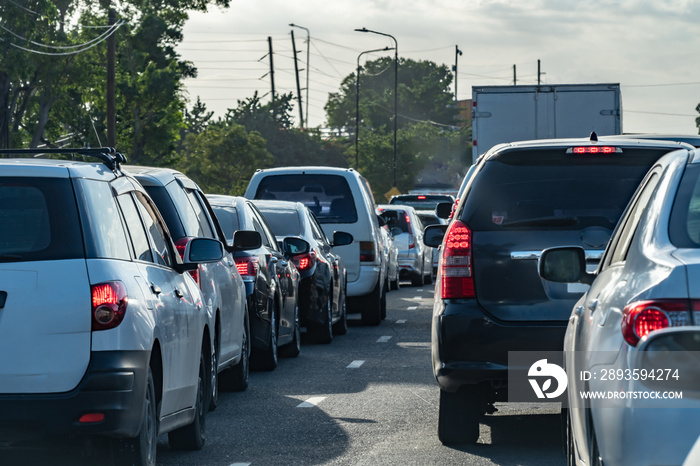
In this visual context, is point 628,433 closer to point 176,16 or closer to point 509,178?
point 509,178

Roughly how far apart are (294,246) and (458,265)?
19.8ft

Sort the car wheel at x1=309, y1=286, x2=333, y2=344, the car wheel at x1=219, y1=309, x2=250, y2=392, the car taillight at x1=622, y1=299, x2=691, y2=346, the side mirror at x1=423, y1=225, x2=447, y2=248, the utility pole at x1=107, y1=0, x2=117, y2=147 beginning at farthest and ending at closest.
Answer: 1. the utility pole at x1=107, y1=0, x2=117, y2=147
2. the car wheel at x1=309, y1=286, x2=333, y2=344
3. the side mirror at x1=423, y1=225, x2=447, y2=248
4. the car wheel at x1=219, y1=309, x2=250, y2=392
5. the car taillight at x1=622, y1=299, x2=691, y2=346

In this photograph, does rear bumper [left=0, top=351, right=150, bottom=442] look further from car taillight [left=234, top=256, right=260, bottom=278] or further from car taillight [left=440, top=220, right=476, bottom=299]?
car taillight [left=234, top=256, right=260, bottom=278]

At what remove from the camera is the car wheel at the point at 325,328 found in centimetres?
1497

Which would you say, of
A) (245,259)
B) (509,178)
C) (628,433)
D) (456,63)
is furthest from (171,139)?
(456,63)

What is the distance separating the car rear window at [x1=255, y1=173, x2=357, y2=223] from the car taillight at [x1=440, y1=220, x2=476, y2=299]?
9747mm

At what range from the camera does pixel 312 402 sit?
1009cm

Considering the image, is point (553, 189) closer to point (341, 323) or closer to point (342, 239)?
point (342, 239)

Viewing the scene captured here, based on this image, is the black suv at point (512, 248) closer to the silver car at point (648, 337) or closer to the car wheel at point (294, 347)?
the silver car at point (648, 337)

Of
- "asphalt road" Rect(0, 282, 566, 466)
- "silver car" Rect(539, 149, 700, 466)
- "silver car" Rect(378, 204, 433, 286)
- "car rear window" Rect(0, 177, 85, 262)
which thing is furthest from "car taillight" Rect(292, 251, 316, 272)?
"silver car" Rect(378, 204, 433, 286)

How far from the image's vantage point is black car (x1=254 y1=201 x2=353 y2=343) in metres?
14.8

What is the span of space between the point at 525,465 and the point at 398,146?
90886 mm

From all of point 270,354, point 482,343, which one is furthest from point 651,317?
point 270,354

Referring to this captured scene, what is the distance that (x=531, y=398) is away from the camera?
7719 mm
